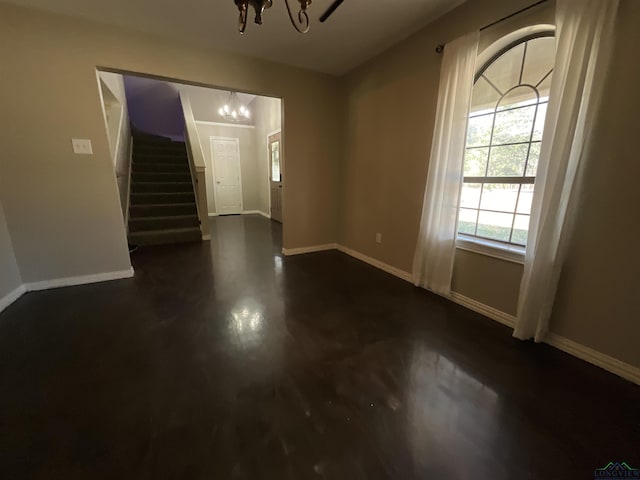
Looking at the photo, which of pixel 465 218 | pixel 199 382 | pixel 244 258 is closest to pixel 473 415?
pixel 199 382

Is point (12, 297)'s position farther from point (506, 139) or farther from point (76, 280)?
point (506, 139)

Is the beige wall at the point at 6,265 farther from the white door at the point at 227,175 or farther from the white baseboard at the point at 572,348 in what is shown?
the white door at the point at 227,175

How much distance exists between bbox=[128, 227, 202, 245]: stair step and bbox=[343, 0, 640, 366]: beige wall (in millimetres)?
2737

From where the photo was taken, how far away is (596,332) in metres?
1.73

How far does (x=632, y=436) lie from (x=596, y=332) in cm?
67

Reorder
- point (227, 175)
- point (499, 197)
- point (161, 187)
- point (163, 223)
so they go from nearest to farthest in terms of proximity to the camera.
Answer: point (499, 197), point (163, 223), point (161, 187), point (227, 175)

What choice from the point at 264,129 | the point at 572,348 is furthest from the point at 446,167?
the point at 264,129

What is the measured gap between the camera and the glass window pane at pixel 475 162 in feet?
7.90

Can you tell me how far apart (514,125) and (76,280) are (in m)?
4.55

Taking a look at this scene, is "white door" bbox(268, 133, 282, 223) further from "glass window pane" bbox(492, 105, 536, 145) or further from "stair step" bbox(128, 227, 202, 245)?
"glass window pane" bbox(492, 105, 536, 145)

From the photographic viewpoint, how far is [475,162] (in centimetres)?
247

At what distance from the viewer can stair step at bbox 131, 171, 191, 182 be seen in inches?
201

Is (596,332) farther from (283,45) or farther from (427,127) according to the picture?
(283,45)

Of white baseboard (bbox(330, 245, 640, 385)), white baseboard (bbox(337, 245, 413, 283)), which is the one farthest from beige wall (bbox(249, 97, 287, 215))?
white baseboard (bbox(330, 245, 640, 385))
